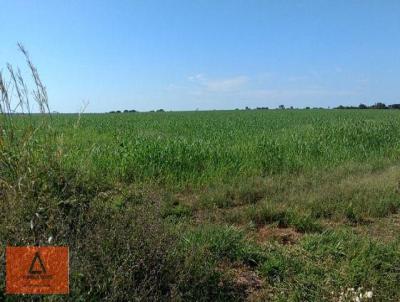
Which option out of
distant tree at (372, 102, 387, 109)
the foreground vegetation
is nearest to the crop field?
the foreground vegetation

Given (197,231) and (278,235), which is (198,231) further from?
(278,235)

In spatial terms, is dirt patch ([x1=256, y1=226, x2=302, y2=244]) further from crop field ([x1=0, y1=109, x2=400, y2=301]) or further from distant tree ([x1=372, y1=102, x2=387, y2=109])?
distant tree ([x1=372, y1=102, x2=387, y2=109])

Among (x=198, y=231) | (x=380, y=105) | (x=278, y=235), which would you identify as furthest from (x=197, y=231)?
(x=380, y=105)

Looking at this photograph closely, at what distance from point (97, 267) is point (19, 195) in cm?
113

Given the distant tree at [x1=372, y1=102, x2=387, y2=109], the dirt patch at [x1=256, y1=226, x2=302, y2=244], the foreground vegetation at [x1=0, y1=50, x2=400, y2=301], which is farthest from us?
the distant tree at [x1=372, y1=102, x2=387, y2=109]

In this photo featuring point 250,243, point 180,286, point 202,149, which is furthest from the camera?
point 202,149

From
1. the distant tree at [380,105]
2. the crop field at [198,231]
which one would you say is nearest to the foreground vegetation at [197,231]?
the crop field at [198,231]

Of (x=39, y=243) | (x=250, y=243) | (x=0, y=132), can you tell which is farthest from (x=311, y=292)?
(x=0, y=132)

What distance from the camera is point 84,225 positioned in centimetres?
372

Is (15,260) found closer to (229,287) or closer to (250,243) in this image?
(229,287)

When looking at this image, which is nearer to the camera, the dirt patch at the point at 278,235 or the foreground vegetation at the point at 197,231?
the foreground vegetation at the point at 197,231

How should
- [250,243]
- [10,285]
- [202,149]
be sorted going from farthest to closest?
[202,149] < [250,243] < [10,285]

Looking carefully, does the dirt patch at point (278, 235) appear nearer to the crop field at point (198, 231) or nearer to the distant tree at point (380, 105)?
the crop field at point (198, 231)

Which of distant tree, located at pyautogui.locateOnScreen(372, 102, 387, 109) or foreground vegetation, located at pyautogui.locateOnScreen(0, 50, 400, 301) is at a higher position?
distant tree, located at pyautogui.locateOnScreen(372, 102, 387, 109)
